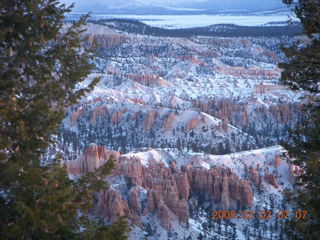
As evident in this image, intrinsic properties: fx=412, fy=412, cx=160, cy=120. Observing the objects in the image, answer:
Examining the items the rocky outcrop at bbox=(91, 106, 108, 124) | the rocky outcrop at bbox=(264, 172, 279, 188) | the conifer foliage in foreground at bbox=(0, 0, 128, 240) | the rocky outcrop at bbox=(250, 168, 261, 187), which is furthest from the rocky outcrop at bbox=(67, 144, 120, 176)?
the rocky outcrop at bbox=(91, 106, 108, 124)

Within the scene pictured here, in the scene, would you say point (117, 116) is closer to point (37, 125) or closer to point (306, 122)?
point (306, 122)

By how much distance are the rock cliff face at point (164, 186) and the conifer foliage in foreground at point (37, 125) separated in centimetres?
1741

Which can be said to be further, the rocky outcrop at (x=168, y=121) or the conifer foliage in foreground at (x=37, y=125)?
the rocky outcrop at (x=168, y=121)

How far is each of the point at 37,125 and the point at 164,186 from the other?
2175 cm

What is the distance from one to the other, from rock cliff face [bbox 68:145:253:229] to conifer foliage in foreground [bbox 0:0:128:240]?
57.1 ft

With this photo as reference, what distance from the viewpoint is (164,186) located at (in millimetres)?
26453

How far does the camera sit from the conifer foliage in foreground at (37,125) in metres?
4.70

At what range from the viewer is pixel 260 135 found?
55125 millimetres

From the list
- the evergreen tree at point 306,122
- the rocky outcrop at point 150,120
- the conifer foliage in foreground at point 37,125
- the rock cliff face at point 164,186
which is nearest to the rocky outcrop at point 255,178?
the rock cliff face at point 164,186

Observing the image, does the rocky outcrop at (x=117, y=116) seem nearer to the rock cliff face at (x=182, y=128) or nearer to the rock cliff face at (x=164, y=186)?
the rock cliff face at (x=182, y=128)

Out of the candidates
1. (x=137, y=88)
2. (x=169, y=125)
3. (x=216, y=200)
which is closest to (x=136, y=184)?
(x=216, y=200)

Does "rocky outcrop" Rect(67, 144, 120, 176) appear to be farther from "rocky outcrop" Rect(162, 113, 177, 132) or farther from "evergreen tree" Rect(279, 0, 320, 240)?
"rocky outcrop" Rect(162, 113, 177, 132)

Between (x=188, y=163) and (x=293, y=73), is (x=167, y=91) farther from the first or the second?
(x=293, y=73)

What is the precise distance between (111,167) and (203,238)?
59.1 feet
